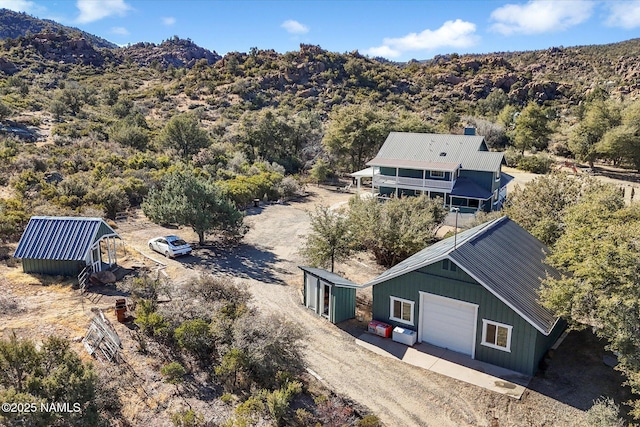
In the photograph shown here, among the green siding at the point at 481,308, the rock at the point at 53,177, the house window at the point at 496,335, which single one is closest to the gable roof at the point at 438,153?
the green siding at the point at 481,308

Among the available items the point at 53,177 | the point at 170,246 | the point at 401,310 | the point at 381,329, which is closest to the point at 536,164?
the point at 401,310

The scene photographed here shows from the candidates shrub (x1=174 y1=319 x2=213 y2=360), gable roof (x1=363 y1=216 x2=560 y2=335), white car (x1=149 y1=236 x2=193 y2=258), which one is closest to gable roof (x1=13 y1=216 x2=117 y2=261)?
white car (x1=149 y1=236 x2=193 y2=258)

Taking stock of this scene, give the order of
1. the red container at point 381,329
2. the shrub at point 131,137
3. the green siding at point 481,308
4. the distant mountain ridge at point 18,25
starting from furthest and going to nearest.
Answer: the distant mountain ridge at point 18,25 → the shrub at point 131,137 → the red container at point 381,329 → the green siding at point 481,308

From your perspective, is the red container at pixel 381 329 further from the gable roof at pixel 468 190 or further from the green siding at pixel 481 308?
the gable roof at pixel 468 190

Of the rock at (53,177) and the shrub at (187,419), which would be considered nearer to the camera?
the shrub at (187,419)

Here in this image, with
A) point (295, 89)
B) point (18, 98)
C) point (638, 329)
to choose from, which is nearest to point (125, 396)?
point (638, 329)

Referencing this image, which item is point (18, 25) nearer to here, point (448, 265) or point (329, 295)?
point (329, 295)

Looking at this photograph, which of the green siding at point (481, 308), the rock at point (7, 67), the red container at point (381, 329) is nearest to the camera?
the green siding at point (481, 308)
